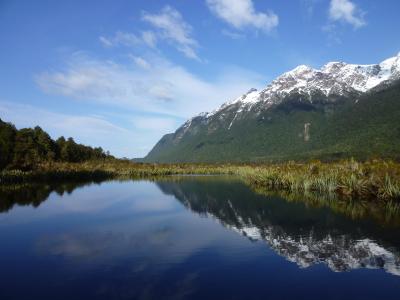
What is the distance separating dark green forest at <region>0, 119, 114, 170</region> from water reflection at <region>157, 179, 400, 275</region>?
4629 cm

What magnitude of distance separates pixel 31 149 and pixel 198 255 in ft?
239

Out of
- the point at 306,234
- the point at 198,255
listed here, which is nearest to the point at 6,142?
the point at 198,255

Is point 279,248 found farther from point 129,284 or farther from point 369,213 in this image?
point 369,213

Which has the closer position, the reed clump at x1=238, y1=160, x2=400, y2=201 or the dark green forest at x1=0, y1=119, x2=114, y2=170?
the reed clump at x1=238, y1=160, x2=400, y2=201

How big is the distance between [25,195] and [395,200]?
3880 centimetres

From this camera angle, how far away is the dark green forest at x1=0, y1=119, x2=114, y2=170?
72000mm

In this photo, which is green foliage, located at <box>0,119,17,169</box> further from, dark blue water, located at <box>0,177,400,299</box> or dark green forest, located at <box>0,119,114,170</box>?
dark blue water, located at <box>0,177,400,299</box>

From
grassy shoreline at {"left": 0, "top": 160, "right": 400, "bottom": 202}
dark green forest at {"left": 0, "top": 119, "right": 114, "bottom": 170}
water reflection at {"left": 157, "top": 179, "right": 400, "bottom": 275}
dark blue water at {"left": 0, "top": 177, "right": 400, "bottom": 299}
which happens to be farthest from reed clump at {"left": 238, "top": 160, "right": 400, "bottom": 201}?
dark green forest at {"left": 0, "top": 119, "right": 114, "bottom": 170}

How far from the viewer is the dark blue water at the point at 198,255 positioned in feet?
46.2

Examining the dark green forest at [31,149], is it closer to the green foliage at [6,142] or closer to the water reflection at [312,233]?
the green foliage at [6,142]

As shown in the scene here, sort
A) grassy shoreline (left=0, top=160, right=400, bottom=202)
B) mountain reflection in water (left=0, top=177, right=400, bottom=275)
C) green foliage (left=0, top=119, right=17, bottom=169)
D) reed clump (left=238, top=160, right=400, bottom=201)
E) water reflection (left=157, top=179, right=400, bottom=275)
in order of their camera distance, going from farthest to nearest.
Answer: green foliage (left=0, top=119, right=17, bottom=169) → grassy shoreline (left=0, top=160, right=400, bottom=202) → reed clump (left=238, top=160, right=400, bottom=201) → mountain reflection in water (left=0, top=177, right=400, bottom=275) → water reflection (left=157, top=179, right=400, bottom=275)

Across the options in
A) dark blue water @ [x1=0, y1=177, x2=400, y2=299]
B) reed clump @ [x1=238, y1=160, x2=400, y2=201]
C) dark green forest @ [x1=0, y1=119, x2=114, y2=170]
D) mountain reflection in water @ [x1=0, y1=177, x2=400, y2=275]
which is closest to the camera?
dark blue water @ [x1=0, y1=177, x2=400, y2=299]

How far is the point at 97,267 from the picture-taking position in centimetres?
1683

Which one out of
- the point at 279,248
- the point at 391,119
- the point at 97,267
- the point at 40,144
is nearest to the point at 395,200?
the point at 279,248
